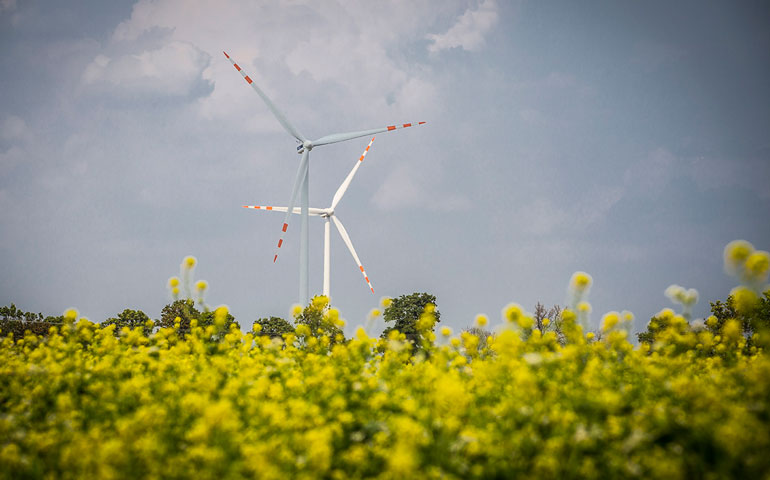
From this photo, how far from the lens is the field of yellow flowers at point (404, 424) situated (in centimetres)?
437

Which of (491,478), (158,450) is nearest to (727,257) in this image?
(491,478)

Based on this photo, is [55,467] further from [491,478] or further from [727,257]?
[727,257]

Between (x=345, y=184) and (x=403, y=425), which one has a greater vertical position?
(x=345, y=184)

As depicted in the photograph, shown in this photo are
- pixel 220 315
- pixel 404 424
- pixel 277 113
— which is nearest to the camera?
pixel 404 424

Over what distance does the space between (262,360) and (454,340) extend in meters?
3.44

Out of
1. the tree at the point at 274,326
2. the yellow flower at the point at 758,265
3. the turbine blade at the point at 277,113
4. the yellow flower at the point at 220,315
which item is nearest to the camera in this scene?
the yellow flower at the point at 758,265

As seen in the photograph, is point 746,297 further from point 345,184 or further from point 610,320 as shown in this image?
point 345,184

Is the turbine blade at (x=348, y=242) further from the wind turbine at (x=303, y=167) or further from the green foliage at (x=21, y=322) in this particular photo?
the green foliage at (x=21, y=322)

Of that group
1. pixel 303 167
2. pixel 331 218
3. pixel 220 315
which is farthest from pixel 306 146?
pixel 220 315

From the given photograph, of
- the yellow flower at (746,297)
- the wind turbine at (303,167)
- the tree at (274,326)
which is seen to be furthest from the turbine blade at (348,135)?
the yellow flower at (746,297)

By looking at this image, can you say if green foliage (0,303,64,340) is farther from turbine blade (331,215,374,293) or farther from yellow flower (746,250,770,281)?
yellow flower (746,250,770,281)

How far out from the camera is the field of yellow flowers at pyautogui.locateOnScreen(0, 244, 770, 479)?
437cm

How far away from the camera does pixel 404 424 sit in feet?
13.8

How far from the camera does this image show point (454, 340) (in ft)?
30.6
